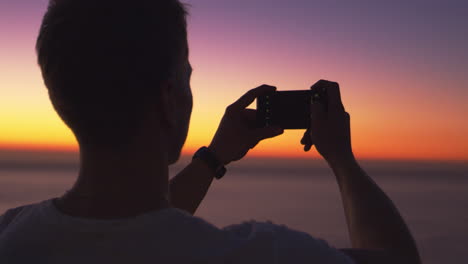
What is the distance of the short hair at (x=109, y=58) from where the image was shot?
1.09 meters

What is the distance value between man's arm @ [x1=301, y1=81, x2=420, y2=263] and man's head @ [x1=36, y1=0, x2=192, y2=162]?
550 mm

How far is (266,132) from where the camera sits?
2.05m

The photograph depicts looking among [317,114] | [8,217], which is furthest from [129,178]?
[317,114]

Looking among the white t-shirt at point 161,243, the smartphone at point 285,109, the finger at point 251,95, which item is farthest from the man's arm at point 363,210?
the finger at point 251,95

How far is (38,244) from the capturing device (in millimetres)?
1062

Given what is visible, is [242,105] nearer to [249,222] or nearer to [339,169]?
[339,169]

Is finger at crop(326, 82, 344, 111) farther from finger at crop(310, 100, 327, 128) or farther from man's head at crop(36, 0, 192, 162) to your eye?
man's head at crop(36, 0, 192, 162)

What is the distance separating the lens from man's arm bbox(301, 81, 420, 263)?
3.73 ft

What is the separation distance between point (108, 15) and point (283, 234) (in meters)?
0.67

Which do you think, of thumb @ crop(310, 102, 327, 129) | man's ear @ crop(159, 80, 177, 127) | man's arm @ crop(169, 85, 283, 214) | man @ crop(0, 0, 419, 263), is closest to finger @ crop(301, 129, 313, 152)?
thumb @ crop(310, 102, 327, 129)

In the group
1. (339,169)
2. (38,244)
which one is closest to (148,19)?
(38,244)

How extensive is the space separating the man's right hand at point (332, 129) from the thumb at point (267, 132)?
43cm

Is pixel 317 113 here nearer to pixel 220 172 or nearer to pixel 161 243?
pixel 220 172

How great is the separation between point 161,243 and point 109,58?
1.48 ft
